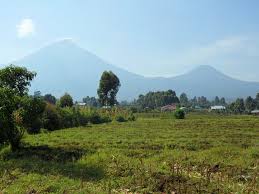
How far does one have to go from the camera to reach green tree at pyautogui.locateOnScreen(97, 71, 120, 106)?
227 ft

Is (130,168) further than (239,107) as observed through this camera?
No

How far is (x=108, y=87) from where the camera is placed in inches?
2749

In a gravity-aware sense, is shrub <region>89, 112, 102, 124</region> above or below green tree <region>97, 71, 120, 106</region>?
below

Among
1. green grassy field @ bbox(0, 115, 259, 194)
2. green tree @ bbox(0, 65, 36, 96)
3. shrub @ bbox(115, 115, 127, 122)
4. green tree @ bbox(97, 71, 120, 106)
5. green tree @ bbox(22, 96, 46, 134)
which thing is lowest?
green grassy field @ bbox(0, 115, 259, 194)

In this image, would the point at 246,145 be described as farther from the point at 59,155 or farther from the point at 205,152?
the point at 59,155

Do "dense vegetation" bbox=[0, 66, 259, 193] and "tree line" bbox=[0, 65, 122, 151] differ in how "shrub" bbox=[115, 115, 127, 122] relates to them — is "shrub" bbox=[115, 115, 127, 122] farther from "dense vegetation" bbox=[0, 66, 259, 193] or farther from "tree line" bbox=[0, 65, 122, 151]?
"dense vegetation" bbox=[0, 66, 259, 193]

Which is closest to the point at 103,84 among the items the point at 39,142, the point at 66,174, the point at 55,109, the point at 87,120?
the point at 87,120

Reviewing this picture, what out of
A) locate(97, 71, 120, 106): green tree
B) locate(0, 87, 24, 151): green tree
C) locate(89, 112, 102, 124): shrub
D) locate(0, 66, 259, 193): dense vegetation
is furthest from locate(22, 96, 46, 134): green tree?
locate(97, 71, 120, 106): green tree

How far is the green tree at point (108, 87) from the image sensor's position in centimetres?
6931

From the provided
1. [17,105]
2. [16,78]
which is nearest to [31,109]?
[17,105]

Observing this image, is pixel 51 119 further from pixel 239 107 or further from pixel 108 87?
pixel 239 107

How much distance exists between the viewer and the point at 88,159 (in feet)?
52.7

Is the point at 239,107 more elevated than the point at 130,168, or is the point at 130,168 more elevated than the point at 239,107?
the point at 239,107

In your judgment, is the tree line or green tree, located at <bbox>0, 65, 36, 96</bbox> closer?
the tree line
